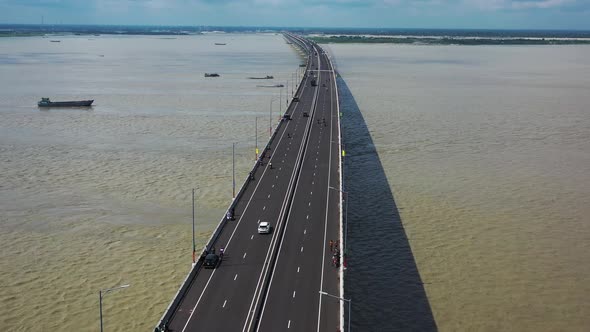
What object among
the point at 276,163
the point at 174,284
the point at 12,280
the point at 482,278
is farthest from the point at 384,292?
the point at 276,163

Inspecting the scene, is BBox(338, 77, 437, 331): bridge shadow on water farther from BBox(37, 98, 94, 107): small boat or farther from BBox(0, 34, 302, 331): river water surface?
BBox(37, 98, 94, 107): small boat

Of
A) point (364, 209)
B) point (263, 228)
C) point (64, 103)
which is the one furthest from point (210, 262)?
point (64, 103)

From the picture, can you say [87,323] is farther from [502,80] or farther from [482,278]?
[502,80]

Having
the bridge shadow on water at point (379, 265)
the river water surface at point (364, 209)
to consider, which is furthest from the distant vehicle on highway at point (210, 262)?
the bridge shadow on water at point (379, 265)

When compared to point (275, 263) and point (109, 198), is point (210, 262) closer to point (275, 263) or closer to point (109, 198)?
point (275, 263)

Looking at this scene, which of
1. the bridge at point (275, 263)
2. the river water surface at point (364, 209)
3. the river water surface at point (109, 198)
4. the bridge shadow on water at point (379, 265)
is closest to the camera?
the bridge at point (275, 263)

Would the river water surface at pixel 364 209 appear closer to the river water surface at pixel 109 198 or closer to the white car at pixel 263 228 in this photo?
the river water surface at pixel 109 198

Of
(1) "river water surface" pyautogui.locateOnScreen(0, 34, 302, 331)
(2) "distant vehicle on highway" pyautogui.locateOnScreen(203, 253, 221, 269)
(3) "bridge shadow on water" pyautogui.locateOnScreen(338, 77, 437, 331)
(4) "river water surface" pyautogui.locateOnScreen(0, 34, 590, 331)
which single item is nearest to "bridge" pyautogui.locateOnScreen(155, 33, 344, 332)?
(2) "distant vehicle on highway" pyautogui.locateOnScreen(203, 253, 221, 269)
